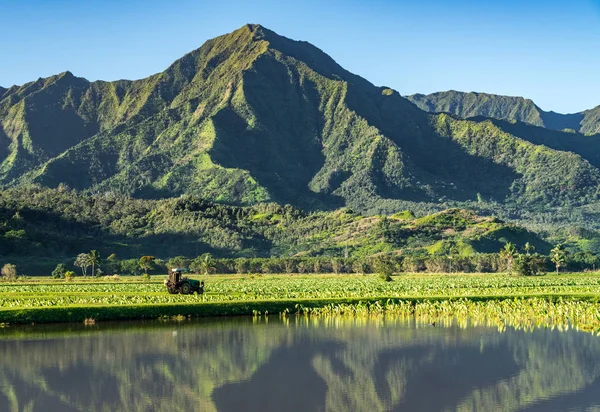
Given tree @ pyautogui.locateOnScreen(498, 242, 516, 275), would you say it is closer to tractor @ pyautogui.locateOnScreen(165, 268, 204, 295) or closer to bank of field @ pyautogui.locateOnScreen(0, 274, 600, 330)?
bank of field @ pyautogui.locateOnScreen(0, 274, 600, 330)

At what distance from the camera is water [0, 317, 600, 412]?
1328 inches

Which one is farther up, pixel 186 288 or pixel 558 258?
pixel 186 288

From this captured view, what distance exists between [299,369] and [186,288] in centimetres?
4193

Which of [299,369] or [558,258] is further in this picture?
[558,258]

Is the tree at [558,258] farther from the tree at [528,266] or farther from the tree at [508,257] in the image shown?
the tree at [528,266]

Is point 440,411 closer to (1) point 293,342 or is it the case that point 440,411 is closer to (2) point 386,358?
(2) point 386,358

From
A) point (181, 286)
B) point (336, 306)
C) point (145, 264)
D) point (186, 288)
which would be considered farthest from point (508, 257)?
point (336, 306)

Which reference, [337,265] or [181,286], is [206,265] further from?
[181,286]

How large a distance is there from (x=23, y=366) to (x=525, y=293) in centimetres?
5134

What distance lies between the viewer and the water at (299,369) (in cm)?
3372

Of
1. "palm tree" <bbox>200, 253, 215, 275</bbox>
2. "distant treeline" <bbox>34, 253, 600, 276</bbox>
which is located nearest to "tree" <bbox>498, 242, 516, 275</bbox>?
"distant treeline" <bbox>34, 253, 600, 276</bbox>

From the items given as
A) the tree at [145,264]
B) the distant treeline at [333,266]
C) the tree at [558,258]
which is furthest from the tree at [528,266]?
the tree at [145,264]

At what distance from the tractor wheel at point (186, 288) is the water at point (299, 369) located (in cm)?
2335

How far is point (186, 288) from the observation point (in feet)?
265
